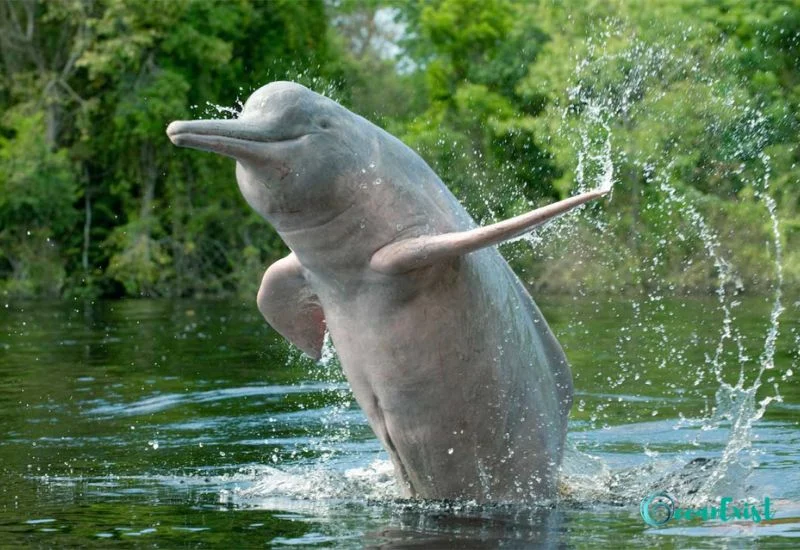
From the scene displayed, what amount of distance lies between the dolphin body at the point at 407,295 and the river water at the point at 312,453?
32 cm

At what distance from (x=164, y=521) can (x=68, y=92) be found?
39.3 m

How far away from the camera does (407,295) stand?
8164 mm

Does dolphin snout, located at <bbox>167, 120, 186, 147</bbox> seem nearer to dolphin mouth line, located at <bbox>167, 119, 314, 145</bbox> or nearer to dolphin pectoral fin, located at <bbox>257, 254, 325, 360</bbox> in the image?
dolphin mouth line, located at <bbox>167, 119, 314, 145</bbox>

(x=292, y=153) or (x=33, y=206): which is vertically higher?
(x=33, y=206)

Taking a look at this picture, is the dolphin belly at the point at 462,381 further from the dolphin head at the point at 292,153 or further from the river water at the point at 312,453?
the dolphin head at the point at 292,153

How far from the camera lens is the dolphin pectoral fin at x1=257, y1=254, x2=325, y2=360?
870cm

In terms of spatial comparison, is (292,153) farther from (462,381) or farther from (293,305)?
(462,381)

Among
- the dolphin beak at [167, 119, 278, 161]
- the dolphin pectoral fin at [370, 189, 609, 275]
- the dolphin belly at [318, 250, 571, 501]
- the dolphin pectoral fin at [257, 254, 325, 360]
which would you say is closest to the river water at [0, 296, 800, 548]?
the dolphin belly at [318, 250, 571, 501]

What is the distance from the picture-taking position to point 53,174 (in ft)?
143

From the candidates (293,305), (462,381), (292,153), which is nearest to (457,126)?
(293,305)

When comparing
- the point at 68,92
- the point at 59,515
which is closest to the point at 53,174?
the point at 68,92

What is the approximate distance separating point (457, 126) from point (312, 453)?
3749 cm

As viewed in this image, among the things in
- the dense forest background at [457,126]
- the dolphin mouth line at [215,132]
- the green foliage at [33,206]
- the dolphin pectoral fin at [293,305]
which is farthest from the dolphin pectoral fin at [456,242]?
the green foliage at [33,206]

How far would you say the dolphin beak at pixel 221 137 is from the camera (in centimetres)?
760
